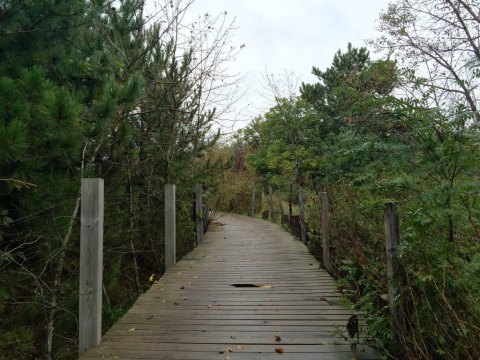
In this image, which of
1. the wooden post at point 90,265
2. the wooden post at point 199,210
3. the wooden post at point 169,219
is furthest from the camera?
the wooden post at point 199,210

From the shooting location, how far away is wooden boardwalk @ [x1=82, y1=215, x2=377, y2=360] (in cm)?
322

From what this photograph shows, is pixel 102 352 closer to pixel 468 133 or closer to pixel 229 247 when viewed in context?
pixel 468 133

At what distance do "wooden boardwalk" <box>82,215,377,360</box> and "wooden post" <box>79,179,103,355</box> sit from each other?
0.59ft

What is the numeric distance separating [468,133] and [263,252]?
6290 millimetres

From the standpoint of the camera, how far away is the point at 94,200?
332cm

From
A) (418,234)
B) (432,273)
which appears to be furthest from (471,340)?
(418,234)

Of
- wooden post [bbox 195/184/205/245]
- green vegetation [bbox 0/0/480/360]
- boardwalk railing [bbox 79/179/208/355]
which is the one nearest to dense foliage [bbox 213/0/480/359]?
green vegetation [bbox 0/0/480/360]

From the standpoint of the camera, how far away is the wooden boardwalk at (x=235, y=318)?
10.6ft

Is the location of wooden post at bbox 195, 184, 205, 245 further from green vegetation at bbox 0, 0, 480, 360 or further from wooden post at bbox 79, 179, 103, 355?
wooden post at bbox 79, 179, 103, 355

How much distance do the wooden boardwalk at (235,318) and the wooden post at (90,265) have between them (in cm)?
18

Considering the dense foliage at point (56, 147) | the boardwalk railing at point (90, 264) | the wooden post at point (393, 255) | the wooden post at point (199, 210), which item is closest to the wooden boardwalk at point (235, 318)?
the boardwalk railing at point (90, 264)

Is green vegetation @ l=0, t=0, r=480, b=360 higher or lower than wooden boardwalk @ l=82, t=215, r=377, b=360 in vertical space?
higher

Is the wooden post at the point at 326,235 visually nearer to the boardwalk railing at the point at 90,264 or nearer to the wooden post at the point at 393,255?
the wooden post at the point at 393,255

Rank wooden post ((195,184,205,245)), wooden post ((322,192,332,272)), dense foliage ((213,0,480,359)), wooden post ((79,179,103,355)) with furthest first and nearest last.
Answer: wooden post ((195,184,205,245)) < wooden post ((322,192,332,272)) < wooden post ((79,179,103,355)) < dense foliage ((213,0,480,359))
